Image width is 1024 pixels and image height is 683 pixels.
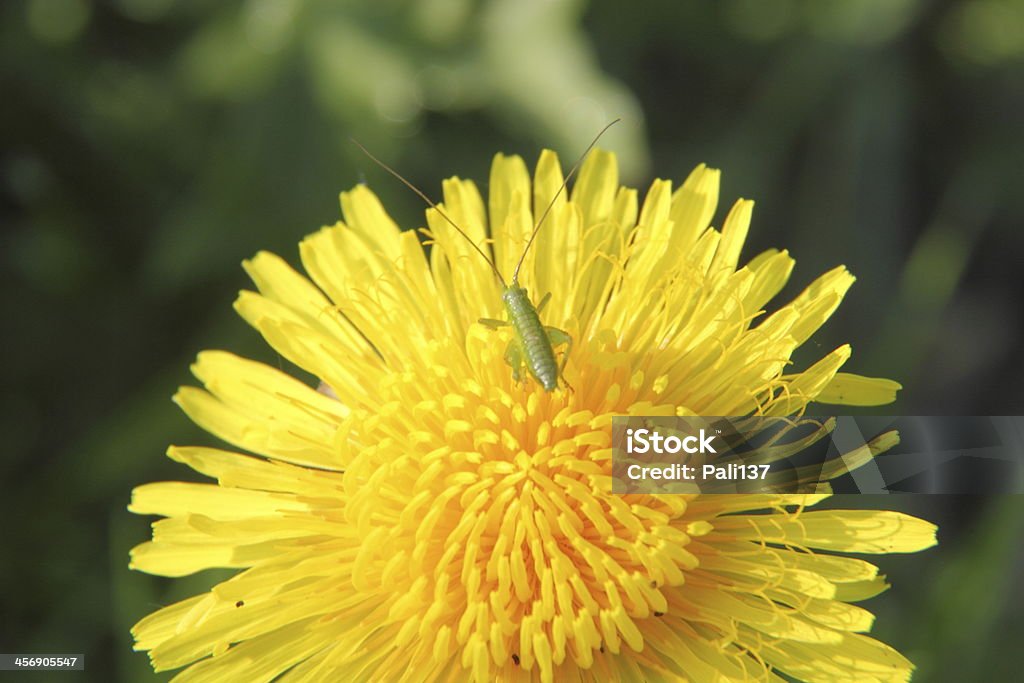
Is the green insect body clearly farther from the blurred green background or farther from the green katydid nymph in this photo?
the blurred green background

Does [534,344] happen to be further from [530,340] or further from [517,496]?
[517,496]

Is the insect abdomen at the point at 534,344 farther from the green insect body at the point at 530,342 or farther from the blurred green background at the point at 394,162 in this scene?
the blurred green background at the point at 394,162

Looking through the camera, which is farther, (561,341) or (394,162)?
(394,162)

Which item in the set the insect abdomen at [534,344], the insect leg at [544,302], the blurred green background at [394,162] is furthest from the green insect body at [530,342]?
the blurred green background at [394,162]

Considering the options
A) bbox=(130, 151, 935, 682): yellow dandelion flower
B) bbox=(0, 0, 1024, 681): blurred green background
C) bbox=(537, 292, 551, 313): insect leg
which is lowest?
bbox=(130, 151, 935, 682): yellow dandelion flower

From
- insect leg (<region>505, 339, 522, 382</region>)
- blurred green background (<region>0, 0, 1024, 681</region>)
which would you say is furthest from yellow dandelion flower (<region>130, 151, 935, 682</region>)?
blurred green background (<region>0, 0, 1024, 681</region>)

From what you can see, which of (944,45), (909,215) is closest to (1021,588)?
(909,215)

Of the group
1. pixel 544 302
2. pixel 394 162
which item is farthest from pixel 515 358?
pixel 394 162
